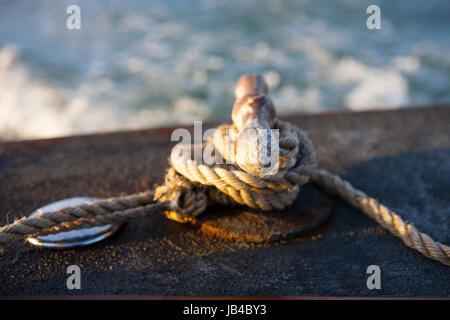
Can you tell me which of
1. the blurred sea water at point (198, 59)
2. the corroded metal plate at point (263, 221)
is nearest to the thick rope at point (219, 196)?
the corroded metal plate at point (263, 221)

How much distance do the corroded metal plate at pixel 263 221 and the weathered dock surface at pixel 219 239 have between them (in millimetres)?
25

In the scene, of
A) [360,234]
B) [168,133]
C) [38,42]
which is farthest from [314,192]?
[38,42]

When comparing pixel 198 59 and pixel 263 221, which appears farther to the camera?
pixel 198 59

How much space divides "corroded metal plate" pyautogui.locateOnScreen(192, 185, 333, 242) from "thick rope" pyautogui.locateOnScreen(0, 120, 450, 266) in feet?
0.10

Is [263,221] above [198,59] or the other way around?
the other way around

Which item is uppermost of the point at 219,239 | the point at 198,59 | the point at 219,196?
the point at 198,59

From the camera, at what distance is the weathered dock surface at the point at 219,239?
92 cm

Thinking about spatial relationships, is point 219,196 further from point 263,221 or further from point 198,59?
point 198,59

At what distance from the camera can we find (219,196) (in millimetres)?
1092

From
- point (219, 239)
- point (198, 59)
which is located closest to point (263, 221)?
point (219, 239)

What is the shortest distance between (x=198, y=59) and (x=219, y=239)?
127 inches

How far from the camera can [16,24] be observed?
4699 millimetres

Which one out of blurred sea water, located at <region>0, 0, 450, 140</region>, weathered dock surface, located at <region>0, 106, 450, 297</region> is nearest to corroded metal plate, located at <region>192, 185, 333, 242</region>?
weathered dock surface, located at <region>0, 106, 450, 297</region>

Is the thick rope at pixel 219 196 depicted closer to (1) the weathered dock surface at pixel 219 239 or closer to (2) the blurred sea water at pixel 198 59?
(1) the weathered dock surface at pixel 219 239
